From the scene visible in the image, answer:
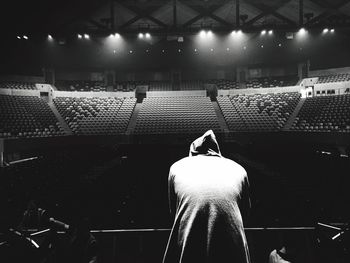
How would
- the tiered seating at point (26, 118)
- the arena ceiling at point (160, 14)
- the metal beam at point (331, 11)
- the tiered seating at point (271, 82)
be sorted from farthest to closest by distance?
the tiered seating at point (271, 82) < the metal beam at point (331, 11) < the arena ceiling at point (160, 14) < the tiered seating at point (26, 118)

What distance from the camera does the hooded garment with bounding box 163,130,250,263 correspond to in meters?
1.10

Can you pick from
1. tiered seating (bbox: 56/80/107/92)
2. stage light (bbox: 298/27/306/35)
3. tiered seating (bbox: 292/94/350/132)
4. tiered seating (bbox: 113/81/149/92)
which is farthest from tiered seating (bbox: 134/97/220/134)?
stage light (bbox: 298/27/306/35)

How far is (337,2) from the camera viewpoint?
1872 centimetres

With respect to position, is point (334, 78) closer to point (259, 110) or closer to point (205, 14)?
point (259, 110)

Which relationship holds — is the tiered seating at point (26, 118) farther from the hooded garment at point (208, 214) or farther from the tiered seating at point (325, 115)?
the tiered seating at point (325, 115)

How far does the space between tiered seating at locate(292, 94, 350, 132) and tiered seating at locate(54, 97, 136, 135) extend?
11.1 m

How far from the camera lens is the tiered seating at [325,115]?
1430cm

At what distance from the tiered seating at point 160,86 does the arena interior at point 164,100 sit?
131 mm

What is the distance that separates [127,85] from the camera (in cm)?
2258

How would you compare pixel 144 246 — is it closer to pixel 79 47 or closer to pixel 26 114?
pixel 26 114

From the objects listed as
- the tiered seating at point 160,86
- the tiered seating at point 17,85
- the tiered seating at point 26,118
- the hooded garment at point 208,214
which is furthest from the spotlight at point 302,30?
the hooded garment at point 208,214

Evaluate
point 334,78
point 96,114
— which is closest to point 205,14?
point 96,114

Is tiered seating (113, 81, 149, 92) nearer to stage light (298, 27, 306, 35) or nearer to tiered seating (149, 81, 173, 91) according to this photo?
tiered seating (149, 81, 173, 91)

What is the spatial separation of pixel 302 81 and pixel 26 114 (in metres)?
19.8
